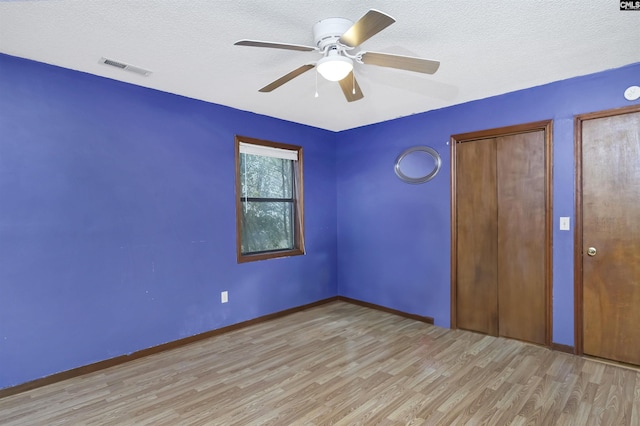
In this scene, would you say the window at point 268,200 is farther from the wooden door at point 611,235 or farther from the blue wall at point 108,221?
the wooden door at point 611,235

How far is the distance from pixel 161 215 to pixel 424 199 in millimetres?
2805

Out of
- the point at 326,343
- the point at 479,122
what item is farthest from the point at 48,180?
the point at 479,122

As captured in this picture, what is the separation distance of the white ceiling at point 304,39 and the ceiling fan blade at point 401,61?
23cm

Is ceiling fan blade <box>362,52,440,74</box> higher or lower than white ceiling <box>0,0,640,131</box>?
lower

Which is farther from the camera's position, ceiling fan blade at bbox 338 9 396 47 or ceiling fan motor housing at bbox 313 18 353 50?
ceiling fan motor housing at bbox 313 18 353 50

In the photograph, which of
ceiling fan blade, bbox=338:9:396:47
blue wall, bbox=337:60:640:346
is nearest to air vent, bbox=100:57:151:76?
ceiling fan blade, bbox=338:9:396:47

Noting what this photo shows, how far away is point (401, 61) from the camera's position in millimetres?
1999

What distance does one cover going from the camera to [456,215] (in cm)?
366

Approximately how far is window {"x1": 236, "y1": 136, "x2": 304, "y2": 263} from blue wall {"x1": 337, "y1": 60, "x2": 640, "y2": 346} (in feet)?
2.54

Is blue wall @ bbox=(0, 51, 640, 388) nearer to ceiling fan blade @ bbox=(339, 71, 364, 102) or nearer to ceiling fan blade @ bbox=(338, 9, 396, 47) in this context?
ceiling fan blade @ bbox=(339, 71, 364, 102)

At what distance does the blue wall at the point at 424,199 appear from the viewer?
116 inches

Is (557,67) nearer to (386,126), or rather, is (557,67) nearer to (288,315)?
(386,126)

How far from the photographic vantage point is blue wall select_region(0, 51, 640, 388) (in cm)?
247

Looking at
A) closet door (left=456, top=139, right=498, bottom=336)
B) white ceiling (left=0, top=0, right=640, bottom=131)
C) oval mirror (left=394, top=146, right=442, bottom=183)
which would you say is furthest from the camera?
oval mirror (left=394, top=146, right=442, bottom=183)
